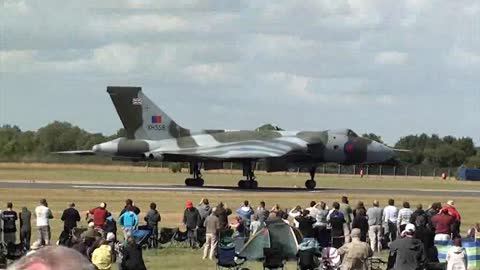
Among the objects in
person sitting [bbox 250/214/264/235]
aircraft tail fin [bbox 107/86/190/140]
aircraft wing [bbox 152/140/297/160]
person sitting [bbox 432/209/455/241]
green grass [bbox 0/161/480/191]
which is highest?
aircraft tail fin [bbox 107/86/190/140]

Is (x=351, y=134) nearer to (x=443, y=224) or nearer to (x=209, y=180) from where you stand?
(x=209, y=180)

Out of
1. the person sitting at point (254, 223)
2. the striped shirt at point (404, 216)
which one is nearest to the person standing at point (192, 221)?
the person sitting at point (254, 223)

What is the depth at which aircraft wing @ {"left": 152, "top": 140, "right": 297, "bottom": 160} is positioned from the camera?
61759mm

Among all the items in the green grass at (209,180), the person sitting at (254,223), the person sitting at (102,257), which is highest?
the green grass at (209,180)

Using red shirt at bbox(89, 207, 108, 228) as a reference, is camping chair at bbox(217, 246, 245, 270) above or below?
below

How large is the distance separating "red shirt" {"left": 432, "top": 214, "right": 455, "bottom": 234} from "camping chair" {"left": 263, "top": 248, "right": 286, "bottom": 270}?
4.59 meters

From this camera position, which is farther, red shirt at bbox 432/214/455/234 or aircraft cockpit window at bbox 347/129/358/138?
aircraft cockpit window at bbox 347/129/358/138

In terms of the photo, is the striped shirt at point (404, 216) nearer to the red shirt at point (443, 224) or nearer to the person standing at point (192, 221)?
the red shirt at point (443, 224)

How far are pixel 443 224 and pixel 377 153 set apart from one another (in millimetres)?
40940

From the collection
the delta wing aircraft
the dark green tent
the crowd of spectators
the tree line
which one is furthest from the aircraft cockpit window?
the tree line

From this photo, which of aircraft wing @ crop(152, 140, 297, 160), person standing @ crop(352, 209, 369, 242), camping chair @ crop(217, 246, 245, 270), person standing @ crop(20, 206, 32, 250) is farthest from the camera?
aircraft wing @ crop(152, 140, 297, 160)

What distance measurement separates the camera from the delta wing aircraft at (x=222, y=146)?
6175 cm

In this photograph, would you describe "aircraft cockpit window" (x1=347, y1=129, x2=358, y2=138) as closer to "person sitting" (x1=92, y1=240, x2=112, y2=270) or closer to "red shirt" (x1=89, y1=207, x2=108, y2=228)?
"red shirt" (x1=89, y1=207, x2=108, y2=228)

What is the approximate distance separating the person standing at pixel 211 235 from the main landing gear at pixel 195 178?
36423 millimetres
